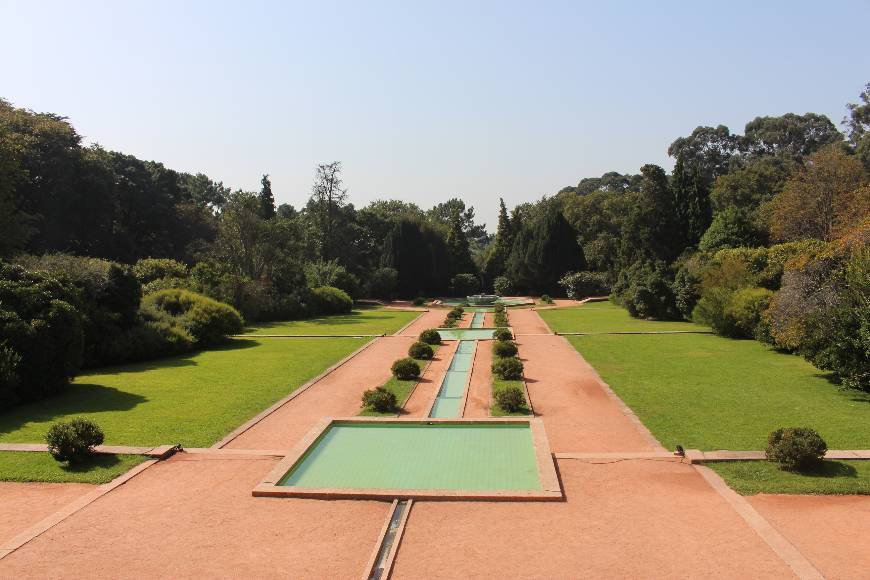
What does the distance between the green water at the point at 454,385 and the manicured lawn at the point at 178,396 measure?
3.78m

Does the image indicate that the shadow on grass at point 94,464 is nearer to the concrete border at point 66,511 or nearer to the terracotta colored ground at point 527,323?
the concrete border at point 66,511

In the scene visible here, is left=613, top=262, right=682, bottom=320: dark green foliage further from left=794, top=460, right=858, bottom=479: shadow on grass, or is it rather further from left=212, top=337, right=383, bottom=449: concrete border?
left=794, top=460, right=858, bottom=479: shadow on grass

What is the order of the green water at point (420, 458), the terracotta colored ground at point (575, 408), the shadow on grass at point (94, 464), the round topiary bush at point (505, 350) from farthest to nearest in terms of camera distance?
the round topiary bush at point (505, 350) < the terracotta colored ground at point (575, 408) < the shadow on grass at point (94, 464) < the green water at point (420, 458)

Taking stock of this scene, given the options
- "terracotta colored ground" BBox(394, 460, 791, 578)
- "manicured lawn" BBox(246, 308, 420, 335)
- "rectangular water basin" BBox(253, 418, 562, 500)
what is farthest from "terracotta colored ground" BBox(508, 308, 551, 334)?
"terracotta colored ground" BBox(394, 460, 791, 578)

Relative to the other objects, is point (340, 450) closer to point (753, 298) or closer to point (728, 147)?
point (753, 298)

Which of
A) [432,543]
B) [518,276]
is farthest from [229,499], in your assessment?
[518,276]

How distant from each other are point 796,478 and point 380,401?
7.53 meters

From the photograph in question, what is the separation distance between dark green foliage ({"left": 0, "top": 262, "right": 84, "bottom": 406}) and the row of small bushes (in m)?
7.35

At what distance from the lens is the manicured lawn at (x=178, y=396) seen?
38.7 feet

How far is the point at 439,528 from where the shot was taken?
742 centimetres

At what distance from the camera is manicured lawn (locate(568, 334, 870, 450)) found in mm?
11305

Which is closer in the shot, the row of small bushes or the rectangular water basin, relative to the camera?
the rectangular water basin

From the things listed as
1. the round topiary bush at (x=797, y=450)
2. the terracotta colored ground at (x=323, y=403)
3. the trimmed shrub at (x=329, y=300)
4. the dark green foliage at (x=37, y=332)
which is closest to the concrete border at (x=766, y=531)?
the round topiary bush at (x=797, y=450)

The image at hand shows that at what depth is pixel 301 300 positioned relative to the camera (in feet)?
121
